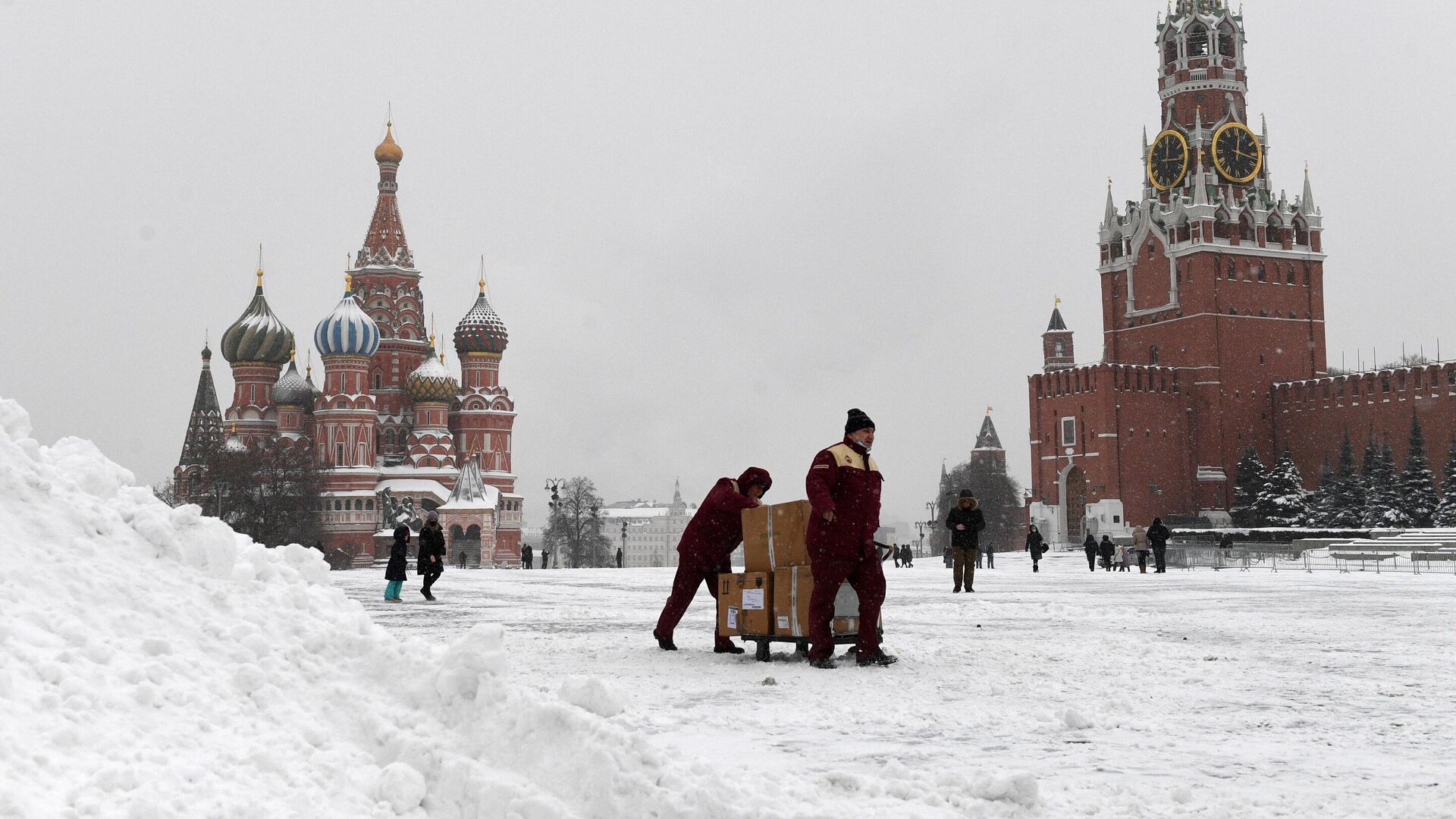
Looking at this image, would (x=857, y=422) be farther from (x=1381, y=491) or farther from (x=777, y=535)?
(x=1381, y=491)

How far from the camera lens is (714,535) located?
390 inches

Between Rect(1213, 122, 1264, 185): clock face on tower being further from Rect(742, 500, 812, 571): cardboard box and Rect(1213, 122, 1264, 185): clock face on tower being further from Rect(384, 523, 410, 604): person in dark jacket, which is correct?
Rect(742, 500, 812, 571): cardboard box

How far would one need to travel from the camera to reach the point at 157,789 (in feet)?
12.7

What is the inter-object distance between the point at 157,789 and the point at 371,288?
3265 inches

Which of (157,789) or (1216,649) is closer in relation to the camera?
(157,789)

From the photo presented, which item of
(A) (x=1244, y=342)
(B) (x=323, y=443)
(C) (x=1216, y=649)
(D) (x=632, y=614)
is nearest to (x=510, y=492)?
(B) (x=323, y=443)

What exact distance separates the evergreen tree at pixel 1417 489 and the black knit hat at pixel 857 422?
6232cm

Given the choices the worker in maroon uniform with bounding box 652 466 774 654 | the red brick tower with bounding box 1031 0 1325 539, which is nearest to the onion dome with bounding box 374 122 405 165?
the red brick tower with bounding box 1031 0 1325 539

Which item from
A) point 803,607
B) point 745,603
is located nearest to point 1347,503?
point 745,603

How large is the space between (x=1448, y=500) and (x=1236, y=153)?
25.2 metres

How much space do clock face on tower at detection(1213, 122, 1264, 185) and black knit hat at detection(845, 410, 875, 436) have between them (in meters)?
75.8

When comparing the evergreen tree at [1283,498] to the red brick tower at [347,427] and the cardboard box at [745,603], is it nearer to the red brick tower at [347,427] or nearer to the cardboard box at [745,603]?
the red brick tower at [347,427]

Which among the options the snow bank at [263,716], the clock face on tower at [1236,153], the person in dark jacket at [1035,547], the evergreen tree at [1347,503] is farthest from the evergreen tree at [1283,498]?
the snow bank at [263,716]

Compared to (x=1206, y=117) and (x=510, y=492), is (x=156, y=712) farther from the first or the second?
(x=1206, y=117)
